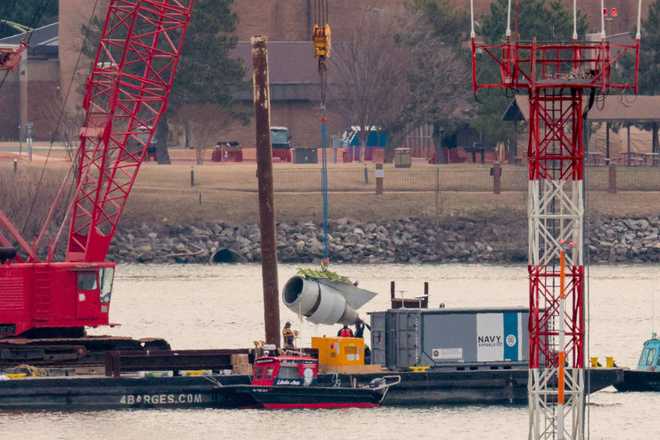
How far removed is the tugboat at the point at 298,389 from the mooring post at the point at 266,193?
3810mm

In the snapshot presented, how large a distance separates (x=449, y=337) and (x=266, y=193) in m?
8.17

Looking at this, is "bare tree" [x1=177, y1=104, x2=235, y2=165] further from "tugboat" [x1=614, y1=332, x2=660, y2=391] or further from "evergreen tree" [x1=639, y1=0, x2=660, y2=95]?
"tugboat" [x1=614, y1=332, x2=660, y2=391]

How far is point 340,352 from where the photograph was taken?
189 ft

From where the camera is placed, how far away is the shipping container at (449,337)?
2272 inches

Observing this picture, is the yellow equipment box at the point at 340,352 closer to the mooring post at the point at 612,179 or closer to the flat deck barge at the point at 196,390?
the flat deck barge at the point at 196,390

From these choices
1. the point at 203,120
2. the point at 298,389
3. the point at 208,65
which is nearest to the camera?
the point at 298,389

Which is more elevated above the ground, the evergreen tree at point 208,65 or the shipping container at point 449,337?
the evergreen tree at point 208,65

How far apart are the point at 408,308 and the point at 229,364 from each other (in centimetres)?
571

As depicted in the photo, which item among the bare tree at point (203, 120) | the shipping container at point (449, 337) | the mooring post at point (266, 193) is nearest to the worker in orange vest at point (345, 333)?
the shipping container at point (449, 337)

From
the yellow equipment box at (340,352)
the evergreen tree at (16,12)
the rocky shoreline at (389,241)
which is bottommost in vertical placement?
the rocky shoreline at (389,241)

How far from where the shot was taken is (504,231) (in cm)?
12131

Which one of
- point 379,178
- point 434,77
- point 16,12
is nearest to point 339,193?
point 379,178

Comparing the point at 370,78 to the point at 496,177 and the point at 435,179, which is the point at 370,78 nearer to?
the point at 435,179

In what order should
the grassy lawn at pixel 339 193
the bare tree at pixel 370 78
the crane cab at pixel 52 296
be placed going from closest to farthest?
the crane cab at pixel 52 296, the grassy lawn at pixel 339 193, the bare tree at pixel 370 78
